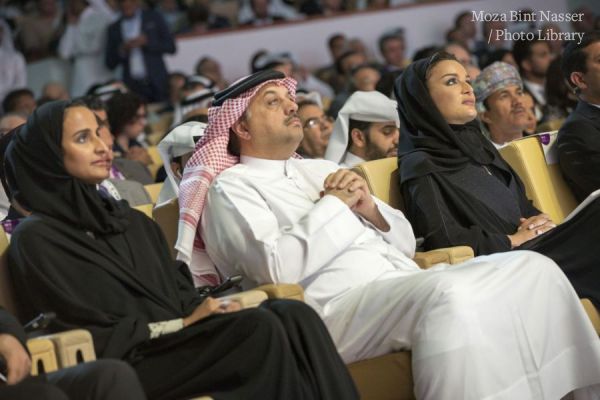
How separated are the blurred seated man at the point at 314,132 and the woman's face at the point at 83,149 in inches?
103

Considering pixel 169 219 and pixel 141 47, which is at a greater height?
pixel 141 47

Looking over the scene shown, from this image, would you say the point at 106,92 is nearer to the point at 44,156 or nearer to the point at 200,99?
the point at 200,99

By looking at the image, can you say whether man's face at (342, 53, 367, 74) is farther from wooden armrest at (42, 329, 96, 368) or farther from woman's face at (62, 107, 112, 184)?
wooden armrest at (42, 329, 96, 368)

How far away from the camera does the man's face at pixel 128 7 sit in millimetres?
9562

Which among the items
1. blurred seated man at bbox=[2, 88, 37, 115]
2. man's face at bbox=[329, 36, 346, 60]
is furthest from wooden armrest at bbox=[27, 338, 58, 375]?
man's face at bbox=[329, 36, 346, 60]

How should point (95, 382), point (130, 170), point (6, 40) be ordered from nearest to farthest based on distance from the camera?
point (95, 382)
point (130, 170)
point (6, 40)

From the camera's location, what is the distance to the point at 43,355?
2.94 meters

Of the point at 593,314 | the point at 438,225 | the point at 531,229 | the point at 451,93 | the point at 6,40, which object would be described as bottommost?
the point at 593,314

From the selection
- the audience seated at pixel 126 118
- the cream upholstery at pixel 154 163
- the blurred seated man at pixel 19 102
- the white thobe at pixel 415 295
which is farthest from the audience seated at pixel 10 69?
the white thobe at pixel 415 295

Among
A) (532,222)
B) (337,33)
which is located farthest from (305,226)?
(337,33)

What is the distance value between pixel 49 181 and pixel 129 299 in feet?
1.42

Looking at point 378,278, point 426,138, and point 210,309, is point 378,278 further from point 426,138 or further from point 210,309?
point 426,138

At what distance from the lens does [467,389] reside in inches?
129

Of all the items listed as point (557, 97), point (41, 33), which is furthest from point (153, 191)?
point (41, 33)
